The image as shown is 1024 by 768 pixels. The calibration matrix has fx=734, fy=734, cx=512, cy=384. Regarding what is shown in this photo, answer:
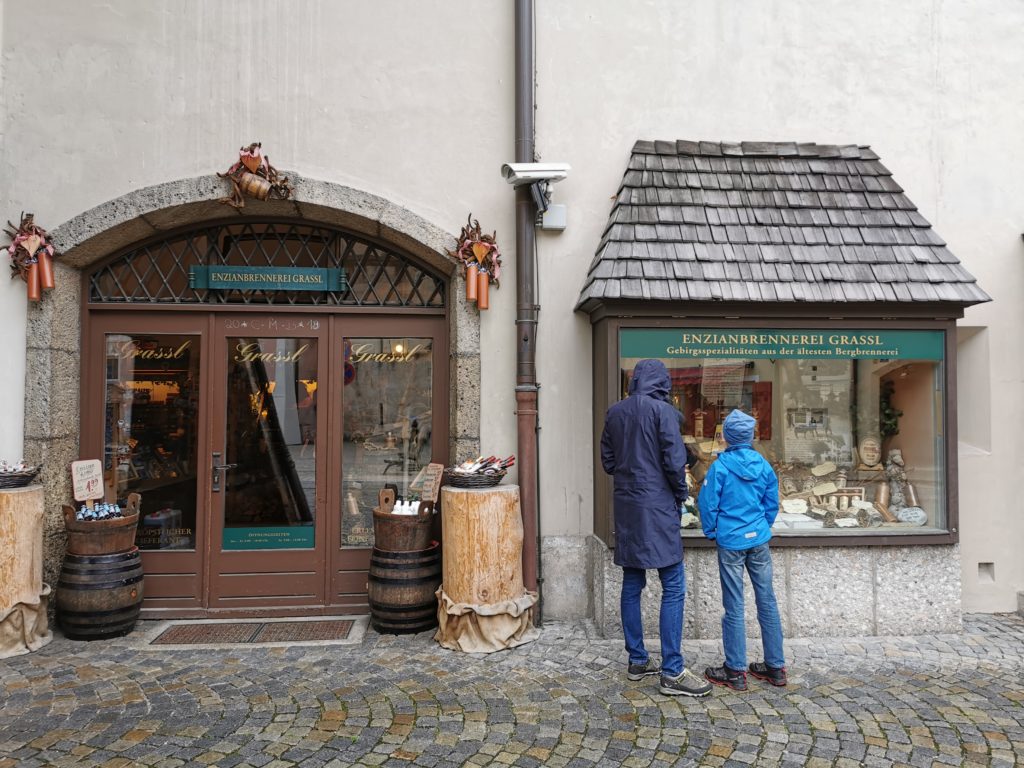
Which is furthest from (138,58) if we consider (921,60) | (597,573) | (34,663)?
(921,60)

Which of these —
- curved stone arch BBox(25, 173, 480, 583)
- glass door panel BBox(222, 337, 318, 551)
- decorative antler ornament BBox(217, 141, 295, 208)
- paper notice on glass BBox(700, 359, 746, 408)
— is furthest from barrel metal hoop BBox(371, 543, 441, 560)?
decorative antler ornament BBox(217, 141, 295, 208)

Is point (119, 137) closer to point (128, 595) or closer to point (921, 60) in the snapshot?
point (128, 595)

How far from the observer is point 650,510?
4281 millimetres

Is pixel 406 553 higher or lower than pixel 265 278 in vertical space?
lower

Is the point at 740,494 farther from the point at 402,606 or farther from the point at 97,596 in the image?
the point at 97,596

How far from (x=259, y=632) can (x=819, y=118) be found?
589 centimetres

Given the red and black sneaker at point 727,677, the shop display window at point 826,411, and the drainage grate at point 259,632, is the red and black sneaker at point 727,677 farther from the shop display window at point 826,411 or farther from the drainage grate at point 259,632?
the drainage grate at point 259,632

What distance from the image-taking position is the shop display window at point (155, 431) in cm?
579

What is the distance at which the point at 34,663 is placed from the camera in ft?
15.1

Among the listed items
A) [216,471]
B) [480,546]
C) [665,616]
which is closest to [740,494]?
[665,616]

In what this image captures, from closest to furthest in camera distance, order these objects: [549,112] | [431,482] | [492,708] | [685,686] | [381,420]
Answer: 1. [492,708]
2. [685,686]
3. [431,482]
4. [549,112]
5. [381,420]

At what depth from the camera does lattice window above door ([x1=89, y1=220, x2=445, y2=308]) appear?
5.80 meters

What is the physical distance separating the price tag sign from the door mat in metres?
1.09

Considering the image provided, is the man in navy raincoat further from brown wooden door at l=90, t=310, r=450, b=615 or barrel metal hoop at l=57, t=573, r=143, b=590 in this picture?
barrel metal hoop at l=57, t=573, r=143, b=590
